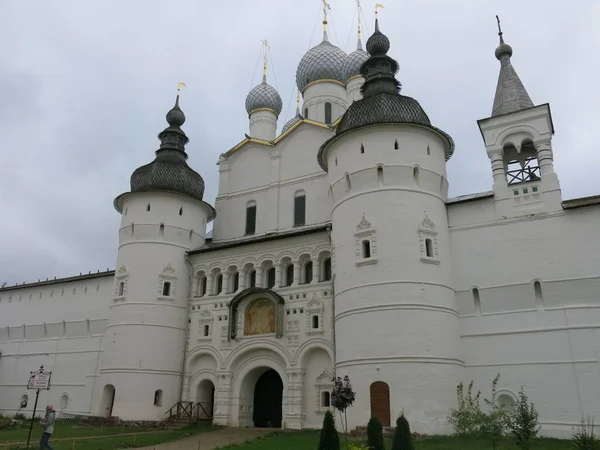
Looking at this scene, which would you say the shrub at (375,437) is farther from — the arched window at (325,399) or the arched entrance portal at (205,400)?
the arched entrance portal at (205,400)

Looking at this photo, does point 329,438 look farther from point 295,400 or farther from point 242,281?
point 242,281

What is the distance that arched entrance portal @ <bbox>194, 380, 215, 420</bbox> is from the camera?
69.6 ft

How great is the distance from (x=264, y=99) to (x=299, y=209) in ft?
31.9

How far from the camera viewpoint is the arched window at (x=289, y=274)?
2116 cm

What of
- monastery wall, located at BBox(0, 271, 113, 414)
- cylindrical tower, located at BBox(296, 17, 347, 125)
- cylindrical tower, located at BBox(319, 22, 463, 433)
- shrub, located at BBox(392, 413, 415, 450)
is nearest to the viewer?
shrub, located at BBox(392, 413, 415, 450)

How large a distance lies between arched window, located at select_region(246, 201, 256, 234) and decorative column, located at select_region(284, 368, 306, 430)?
24.3 ft

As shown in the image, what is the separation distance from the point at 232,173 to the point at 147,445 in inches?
537

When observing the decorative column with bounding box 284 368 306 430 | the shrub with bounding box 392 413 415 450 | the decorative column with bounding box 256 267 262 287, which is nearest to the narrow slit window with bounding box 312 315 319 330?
the decorative column with bounding box 284 368 306 430

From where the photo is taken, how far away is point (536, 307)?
16.2 meters

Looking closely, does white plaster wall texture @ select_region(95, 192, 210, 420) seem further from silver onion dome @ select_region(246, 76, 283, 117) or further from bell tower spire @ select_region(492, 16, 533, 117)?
bell tower spire @ select_region(492, 16, 533, 117)

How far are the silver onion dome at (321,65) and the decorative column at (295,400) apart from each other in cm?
1666

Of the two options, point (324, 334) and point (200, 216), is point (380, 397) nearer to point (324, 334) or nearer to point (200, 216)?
point (324, 334)

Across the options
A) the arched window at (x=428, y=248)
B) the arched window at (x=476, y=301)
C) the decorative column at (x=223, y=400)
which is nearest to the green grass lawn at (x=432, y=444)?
the arched window at (x=476, y=301)

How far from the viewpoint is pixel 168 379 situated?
845 inches
